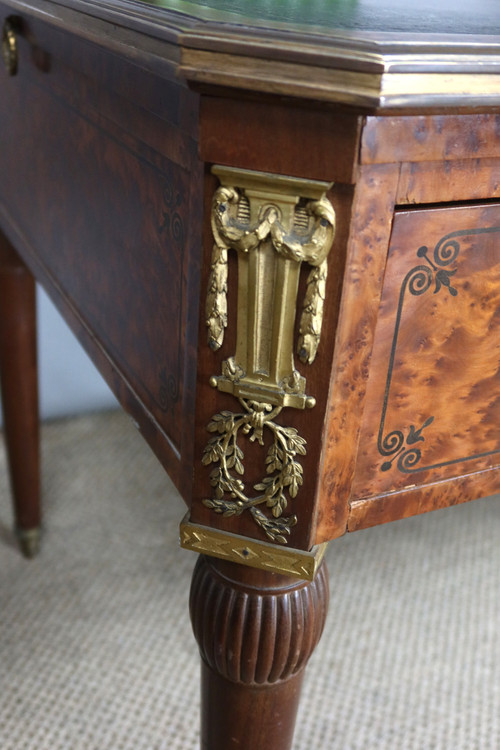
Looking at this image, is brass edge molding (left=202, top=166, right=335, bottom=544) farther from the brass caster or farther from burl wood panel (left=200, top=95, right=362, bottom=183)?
the brass caster

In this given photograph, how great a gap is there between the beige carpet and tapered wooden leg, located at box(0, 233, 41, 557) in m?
0.06

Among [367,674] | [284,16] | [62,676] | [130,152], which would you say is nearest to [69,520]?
[62,676]

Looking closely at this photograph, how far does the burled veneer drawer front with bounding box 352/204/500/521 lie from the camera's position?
0.38 m

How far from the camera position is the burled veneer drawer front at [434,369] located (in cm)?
38

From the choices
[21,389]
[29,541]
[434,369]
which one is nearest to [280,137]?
[434,369]

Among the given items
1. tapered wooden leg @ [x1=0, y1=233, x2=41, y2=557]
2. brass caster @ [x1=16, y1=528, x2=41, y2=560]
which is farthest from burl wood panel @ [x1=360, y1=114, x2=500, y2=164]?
brass caster @ [x1=16, y1=528, x2=41, y2=560]

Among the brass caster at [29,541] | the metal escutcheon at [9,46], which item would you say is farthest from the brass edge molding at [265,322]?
the brass caster at [29,541]

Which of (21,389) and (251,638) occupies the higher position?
(251,638)

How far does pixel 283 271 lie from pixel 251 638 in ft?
0.76

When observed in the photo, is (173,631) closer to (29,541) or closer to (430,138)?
Result: (29,541)

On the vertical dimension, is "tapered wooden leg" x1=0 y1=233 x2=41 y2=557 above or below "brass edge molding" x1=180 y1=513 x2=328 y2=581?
below

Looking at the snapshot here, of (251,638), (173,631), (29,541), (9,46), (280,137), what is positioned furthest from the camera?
(29,541)

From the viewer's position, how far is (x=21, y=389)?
41.2 inches

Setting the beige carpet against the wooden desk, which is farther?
the beige carpet
